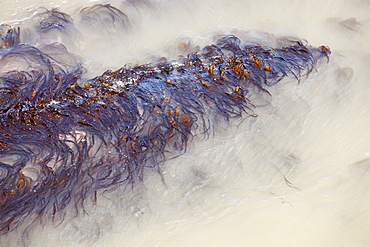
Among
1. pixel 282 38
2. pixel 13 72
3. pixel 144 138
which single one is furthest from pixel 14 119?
pixel 282 38

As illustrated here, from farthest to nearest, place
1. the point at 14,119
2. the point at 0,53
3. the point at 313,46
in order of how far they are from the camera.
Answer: the point at 313,46 → the point at 0,53 → the point at 14,119

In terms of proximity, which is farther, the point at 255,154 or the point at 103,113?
the point at 255,154

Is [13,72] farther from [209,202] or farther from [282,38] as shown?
[282,38]
